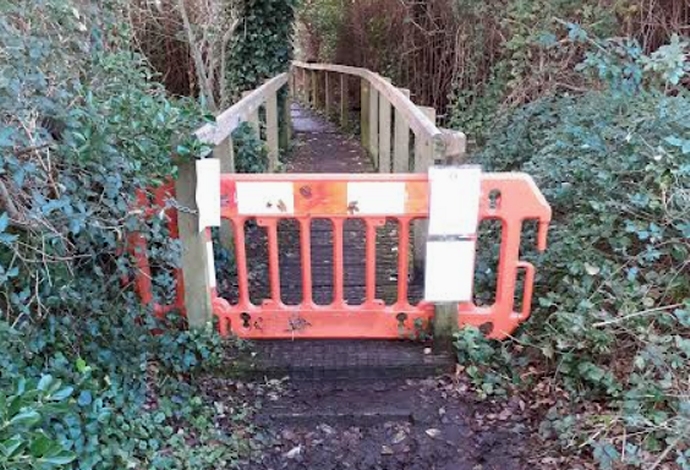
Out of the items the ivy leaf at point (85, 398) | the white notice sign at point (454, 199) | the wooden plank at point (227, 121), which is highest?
the wooden plank at point (227, 121)

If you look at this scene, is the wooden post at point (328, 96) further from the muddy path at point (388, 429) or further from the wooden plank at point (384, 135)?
the muddy path at point (388, 429)

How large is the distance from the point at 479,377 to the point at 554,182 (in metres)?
1.57

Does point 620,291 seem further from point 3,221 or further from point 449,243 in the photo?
point 3,221

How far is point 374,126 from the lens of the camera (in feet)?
27.7

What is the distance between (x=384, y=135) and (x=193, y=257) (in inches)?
167

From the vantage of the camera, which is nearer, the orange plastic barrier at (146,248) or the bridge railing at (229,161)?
the orange plastic barrier at (146,248)

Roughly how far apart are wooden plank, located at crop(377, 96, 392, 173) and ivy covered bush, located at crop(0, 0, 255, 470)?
3.86 m

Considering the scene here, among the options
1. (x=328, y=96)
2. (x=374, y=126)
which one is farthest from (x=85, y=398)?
(x=328, y=96)

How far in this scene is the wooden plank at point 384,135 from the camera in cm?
684

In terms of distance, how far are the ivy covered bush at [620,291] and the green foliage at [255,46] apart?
5.99 metres

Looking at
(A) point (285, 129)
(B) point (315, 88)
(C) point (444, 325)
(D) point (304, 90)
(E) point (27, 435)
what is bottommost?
(D) point (304, 90)

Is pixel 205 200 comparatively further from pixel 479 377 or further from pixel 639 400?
pixel 639 400

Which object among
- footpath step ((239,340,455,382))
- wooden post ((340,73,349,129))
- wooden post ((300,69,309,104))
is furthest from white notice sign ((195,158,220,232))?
wooden post ((300,69,309,104))

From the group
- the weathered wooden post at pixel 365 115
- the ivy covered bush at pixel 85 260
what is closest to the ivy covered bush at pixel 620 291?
the ivy covered bush at pixel 85 260
